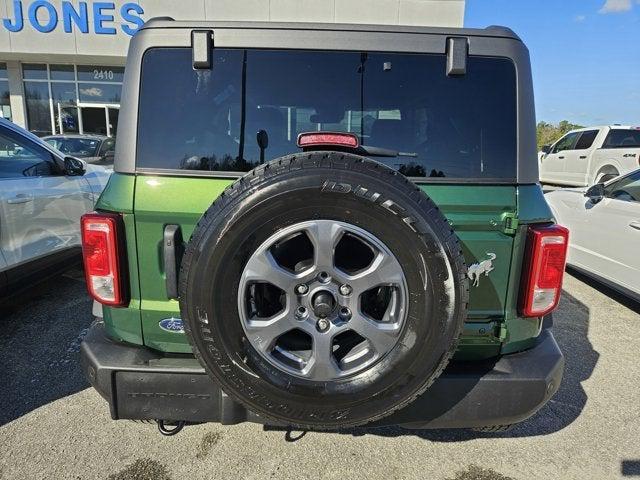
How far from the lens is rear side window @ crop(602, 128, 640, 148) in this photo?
11336 mm

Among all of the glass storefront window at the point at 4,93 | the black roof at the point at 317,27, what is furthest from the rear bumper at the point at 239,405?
the glass storefront window at the point at 4,93

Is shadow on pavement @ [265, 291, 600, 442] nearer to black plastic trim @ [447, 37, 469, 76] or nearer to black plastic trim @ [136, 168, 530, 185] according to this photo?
black plastic trim @ [136, 168, 530, 185]

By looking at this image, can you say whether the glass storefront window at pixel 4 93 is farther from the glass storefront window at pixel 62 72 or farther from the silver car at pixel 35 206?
the silver car at pixel 35 206

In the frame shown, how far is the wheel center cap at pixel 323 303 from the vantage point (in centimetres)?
170

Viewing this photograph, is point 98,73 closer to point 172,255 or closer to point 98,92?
point 98,92

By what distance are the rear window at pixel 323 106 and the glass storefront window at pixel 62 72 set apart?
21.2 m

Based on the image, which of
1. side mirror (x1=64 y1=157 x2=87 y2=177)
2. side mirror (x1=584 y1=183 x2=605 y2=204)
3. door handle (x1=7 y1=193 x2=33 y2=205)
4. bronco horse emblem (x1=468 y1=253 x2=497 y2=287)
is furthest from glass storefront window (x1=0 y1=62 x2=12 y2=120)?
bronco horse emblem (x1=468 y1=253 x2=497 y2=287)

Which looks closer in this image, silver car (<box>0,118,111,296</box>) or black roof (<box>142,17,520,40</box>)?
black roof (<box>142,17,520,40</box>)

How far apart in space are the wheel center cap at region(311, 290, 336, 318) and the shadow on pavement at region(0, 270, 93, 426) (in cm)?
225

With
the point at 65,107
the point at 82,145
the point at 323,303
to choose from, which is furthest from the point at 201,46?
the point at 65,107

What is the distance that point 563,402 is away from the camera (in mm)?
3047

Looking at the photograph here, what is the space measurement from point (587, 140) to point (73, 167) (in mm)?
12923

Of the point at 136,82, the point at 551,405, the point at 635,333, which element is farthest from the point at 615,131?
the point at 136,82

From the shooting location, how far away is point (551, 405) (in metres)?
3.00
